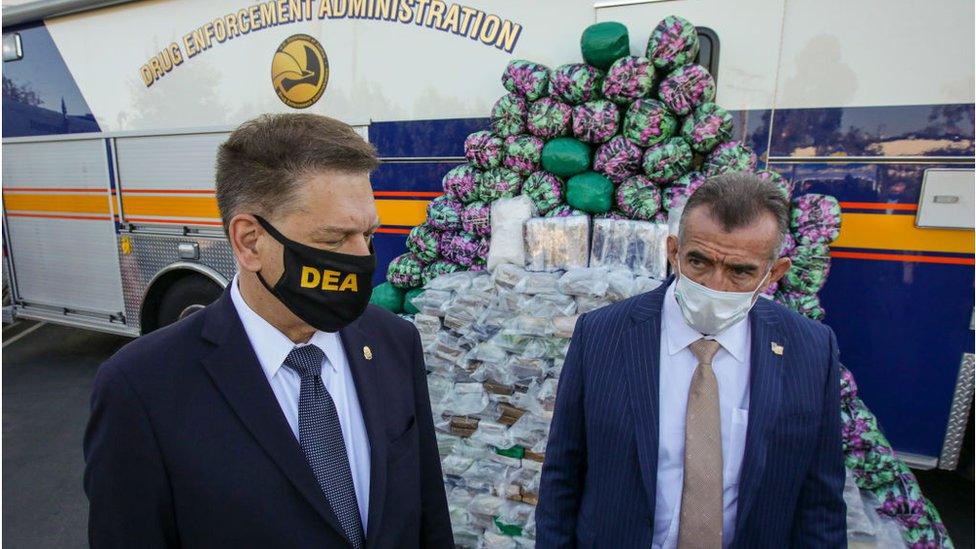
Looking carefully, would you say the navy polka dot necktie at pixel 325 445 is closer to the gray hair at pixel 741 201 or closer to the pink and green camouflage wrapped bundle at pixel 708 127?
the gray hair at pixel 741 201

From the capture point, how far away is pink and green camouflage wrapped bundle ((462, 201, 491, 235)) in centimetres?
333

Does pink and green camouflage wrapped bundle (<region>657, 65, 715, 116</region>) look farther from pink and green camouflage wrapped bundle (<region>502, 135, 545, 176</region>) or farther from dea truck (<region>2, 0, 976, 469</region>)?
pink and green camouflage wrapped bundle (<region>502, 135, 545, 176</region>)

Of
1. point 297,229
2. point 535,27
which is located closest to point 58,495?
point 297,229

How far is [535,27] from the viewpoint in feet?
10.7

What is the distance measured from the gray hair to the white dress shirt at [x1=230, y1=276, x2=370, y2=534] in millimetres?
1054

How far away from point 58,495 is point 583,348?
3628 millimetres

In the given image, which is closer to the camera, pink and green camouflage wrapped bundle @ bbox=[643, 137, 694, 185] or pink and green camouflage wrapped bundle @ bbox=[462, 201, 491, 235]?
pink and green camouflage wrapped bundle @ bbox=[643, 137, 694, 185]

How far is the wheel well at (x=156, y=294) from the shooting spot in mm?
4609

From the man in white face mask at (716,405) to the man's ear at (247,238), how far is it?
2.98 feet

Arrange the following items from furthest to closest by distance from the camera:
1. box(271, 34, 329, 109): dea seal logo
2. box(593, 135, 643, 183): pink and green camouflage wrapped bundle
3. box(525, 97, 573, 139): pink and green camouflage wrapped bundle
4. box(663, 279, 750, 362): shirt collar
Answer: box(271, 34, 329, 109): dea seal logo
box(525, 97, 573, 139): pink and green camouflage wrapped bundle
box(593, 135, 643, 183): pink and green camouflage wrapped bundle
box(663, 279, 750, 362): shirt collar

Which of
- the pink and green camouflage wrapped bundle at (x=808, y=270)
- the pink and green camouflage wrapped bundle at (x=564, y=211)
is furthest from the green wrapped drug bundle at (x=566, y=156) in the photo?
the pink and green camouflage wrapped bundle at (x=808, y=270)

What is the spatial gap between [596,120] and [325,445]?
8.23 feet

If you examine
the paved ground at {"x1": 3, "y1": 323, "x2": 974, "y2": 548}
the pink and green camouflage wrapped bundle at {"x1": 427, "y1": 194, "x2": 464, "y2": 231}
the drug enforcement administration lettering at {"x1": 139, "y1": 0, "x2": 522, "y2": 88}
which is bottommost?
the paved ground at {"x1": 3, "y1": 323, "x2": 974, "y2": 548}

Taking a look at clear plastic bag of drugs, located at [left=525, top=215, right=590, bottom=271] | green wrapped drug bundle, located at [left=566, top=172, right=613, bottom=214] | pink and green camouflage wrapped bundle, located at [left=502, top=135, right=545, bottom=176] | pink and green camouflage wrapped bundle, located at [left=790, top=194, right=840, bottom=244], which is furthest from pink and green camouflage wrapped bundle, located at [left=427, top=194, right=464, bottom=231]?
pink and green camouflage wrapped bundle, located at [left=790, top=194, right=840, bottom=244]
